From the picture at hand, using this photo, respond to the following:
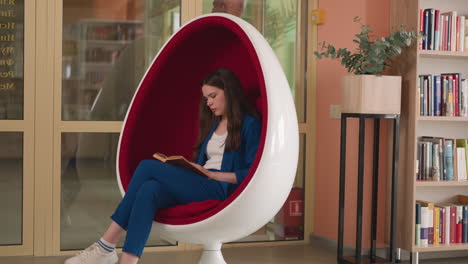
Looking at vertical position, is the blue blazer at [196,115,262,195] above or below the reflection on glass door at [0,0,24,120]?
below

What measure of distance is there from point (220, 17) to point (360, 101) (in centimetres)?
104

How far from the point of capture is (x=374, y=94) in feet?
11.8

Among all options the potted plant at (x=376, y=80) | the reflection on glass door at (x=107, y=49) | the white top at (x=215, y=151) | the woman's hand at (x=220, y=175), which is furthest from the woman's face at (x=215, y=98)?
the reflection on glass door at (x=107, y=49)

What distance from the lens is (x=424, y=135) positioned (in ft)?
13.2

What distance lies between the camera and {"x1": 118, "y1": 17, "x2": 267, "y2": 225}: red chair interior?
3.21 meters

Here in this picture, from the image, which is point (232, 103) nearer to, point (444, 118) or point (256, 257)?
point (256, 257)

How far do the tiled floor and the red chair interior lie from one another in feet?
2.62

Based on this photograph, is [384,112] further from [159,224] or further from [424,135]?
[159,224]

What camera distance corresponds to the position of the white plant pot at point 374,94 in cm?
360

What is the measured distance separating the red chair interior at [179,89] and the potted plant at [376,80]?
71 centimetres

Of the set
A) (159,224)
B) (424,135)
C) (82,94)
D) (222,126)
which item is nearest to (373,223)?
(424,135)

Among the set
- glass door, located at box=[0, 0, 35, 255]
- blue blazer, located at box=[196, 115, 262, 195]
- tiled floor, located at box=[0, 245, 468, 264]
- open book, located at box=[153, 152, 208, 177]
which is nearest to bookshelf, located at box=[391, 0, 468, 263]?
tiled floor, located at box=[0, 245, 468, 264]

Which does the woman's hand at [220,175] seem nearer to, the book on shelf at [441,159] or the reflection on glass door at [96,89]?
the reflection on glass door at [96,89]

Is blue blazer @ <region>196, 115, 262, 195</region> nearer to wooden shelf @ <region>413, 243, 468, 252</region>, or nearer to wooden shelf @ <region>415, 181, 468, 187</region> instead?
wooden shelf @ <region>415, 181, 468, 187</region>
